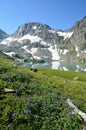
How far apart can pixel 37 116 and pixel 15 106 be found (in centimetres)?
181

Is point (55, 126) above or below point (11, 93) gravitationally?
below

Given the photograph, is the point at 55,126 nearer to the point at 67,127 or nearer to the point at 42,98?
the point at 67,127

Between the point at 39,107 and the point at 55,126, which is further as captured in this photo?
the point at 39,107

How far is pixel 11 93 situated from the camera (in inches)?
650

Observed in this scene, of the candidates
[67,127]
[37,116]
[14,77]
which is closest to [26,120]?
[37,116]

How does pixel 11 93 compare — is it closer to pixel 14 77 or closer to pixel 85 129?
pixel 14 77

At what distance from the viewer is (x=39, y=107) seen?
1451cm

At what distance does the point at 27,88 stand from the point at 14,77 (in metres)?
2.66

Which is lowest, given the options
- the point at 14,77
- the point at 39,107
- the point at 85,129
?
the point at 85,129

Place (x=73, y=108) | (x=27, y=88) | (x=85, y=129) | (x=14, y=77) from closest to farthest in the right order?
(x=85, y=129) < (x=73, y=108) < (x=27, y=88) < (x=14, y=77)

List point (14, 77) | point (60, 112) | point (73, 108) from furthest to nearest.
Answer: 1. point (14, 77)
2. point (73, 108)
3. point (60, 112)

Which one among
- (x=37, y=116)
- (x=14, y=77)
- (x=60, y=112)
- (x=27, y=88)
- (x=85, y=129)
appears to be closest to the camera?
(x=85, y=129)

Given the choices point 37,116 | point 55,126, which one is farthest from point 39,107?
point 55,126

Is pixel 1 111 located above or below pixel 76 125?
above
